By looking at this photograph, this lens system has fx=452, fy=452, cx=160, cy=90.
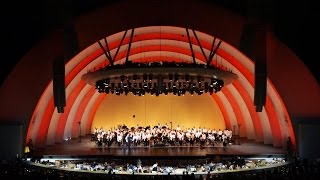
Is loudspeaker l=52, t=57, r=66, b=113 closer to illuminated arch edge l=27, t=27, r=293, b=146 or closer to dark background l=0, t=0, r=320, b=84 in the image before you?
dark background l=0, t=0, r=320, b=84

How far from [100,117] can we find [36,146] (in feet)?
42.3

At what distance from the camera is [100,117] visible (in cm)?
3894

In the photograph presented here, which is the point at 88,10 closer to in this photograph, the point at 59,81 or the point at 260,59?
the point at 59,81

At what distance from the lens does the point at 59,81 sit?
21.6m

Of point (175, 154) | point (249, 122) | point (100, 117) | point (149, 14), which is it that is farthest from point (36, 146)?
point (249, 122)

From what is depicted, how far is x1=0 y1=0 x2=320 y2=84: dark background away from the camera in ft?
68.0

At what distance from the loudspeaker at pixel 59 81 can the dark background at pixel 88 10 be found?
148 centimetres

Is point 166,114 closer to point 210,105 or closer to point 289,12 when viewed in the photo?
point 210,105

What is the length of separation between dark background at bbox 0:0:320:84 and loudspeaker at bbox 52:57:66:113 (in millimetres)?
1483

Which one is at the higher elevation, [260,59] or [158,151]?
[260,59]

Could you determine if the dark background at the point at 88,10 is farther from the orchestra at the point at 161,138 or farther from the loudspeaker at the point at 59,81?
the orchestra at the point at 161,138

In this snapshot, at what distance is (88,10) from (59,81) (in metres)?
3.66

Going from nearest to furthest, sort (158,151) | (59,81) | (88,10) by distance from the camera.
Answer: (88,10) < (59,81) < (158,151)

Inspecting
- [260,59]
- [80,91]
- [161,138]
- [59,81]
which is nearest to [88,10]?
[59,81]
